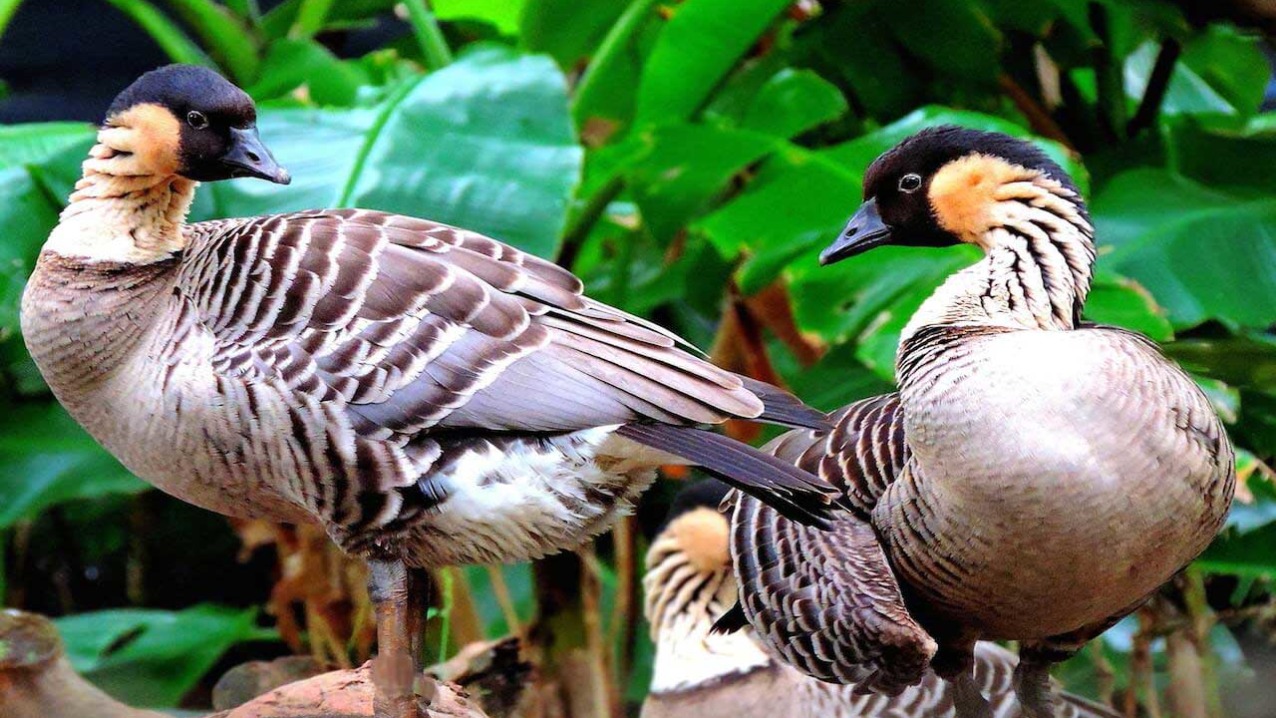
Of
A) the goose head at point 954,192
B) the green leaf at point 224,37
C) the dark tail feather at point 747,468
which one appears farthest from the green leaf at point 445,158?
the green leaf at point 224,37

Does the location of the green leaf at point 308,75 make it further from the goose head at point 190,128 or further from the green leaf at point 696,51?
the goose head at point 190,128

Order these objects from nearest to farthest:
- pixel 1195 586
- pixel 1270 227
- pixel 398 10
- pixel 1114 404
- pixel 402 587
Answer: pixel 1114 404, pixel 402 587, pixel 1270 227, pixel 1195 586, pixel 398 10

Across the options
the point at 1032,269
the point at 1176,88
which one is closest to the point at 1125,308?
the point at 1032,269

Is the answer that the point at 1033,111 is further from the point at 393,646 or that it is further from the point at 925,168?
the point at 393,646

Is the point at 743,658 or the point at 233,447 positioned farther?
the point at 743,658

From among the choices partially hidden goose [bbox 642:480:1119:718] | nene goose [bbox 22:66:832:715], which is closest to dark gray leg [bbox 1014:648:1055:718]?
partially hidden goose [bbox 642:480:1119:718]

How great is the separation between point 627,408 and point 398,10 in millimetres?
2913

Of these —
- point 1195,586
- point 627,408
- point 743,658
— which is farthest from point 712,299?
point 627,408

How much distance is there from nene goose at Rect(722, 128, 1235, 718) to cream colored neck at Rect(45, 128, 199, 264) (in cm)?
109

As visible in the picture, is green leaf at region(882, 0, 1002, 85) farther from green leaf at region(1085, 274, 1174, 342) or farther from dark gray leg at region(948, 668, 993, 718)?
dark gray leg at region(948, 668, 993, 718)

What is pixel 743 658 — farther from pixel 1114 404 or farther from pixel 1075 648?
pixel 1114 404

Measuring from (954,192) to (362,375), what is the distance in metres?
0.98

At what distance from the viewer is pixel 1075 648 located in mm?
2479

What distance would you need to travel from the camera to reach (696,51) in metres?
3.31
